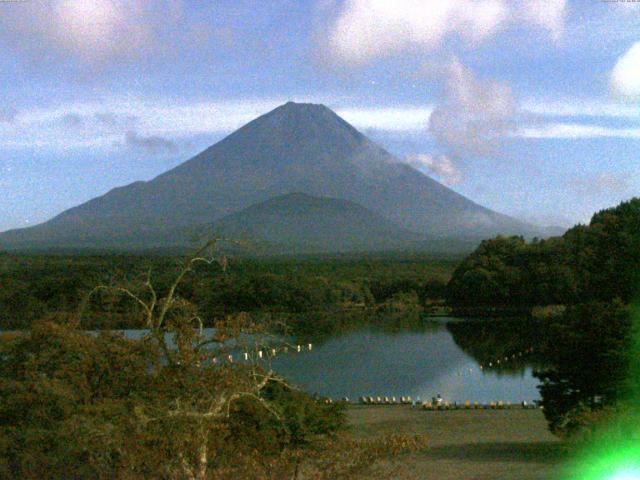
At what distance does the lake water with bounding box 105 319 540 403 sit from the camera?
22.4 m

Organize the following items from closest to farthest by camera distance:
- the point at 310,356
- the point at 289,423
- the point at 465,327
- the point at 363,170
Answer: the point at 289,423, the point at 310,356, the point at 465,327, the point at 363,170

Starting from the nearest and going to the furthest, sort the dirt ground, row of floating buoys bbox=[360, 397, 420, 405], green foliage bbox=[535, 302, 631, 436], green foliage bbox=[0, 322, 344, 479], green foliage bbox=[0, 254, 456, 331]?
1. green foliage bbox=[0, 322, 344, 479]
2. the dirt ground
3. green foliage bbox=[535, 302, 631, 436]
4. row of floating buoys bbox=[360, 397, 420, 405]
5. green foliage bbox=[0, 254, 456, 331]

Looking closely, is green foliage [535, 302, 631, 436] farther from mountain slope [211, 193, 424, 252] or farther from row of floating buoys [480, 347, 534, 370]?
mountain slope [211, 193, 424, 252]

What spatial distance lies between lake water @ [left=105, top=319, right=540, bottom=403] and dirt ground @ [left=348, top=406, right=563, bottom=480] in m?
2.82

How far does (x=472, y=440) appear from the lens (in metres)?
12.8

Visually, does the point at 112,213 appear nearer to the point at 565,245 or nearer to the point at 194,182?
the point at 194,182

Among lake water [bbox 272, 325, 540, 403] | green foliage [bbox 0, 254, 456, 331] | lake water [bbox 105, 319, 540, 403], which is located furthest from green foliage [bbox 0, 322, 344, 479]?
green foliage [bbox 0, 254, 456, 331]

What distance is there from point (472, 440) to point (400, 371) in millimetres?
14006

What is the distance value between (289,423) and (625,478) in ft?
12.2

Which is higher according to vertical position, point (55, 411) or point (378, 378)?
point (55, 411)

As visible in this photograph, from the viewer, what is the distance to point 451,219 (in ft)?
486

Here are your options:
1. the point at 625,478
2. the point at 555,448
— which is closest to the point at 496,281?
the point at 555,448

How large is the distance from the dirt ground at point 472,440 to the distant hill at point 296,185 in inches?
4400

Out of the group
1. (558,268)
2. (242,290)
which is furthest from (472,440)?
(558,268)
